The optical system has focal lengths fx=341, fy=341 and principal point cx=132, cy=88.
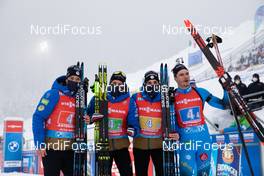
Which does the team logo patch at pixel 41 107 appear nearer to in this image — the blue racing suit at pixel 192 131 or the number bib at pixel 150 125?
the number bib at pixel 150 125

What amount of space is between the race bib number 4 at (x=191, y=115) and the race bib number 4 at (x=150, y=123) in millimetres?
282

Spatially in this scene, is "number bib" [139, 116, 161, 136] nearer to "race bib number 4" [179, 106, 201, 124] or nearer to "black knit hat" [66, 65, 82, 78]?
"race bib number 4" [179, 106, 201, 124]

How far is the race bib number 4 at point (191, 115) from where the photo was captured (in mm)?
3781

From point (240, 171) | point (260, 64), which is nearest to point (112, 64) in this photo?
point (260, 64)

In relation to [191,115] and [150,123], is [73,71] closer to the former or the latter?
[150,123]

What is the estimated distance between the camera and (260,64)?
584cm

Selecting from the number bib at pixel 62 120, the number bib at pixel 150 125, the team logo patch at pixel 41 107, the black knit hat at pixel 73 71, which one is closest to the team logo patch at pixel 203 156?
the number bib at pixel 150 125

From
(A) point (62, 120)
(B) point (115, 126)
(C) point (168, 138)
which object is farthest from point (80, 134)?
(C) point (168, 138)

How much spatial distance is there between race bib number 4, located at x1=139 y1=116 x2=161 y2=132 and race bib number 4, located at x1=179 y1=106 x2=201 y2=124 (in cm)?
28

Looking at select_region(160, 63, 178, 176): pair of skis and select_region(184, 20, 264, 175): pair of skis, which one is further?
select_region(184, 20, 264, 175): pair of skis

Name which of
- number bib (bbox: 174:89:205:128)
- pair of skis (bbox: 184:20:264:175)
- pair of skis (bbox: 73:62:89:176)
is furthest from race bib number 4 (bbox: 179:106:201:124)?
pair of skis (bbox: 73:62:89:176)

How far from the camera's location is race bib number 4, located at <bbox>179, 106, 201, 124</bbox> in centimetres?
378

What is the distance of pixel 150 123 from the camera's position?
12.6 feet

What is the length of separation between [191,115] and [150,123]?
0.46m
